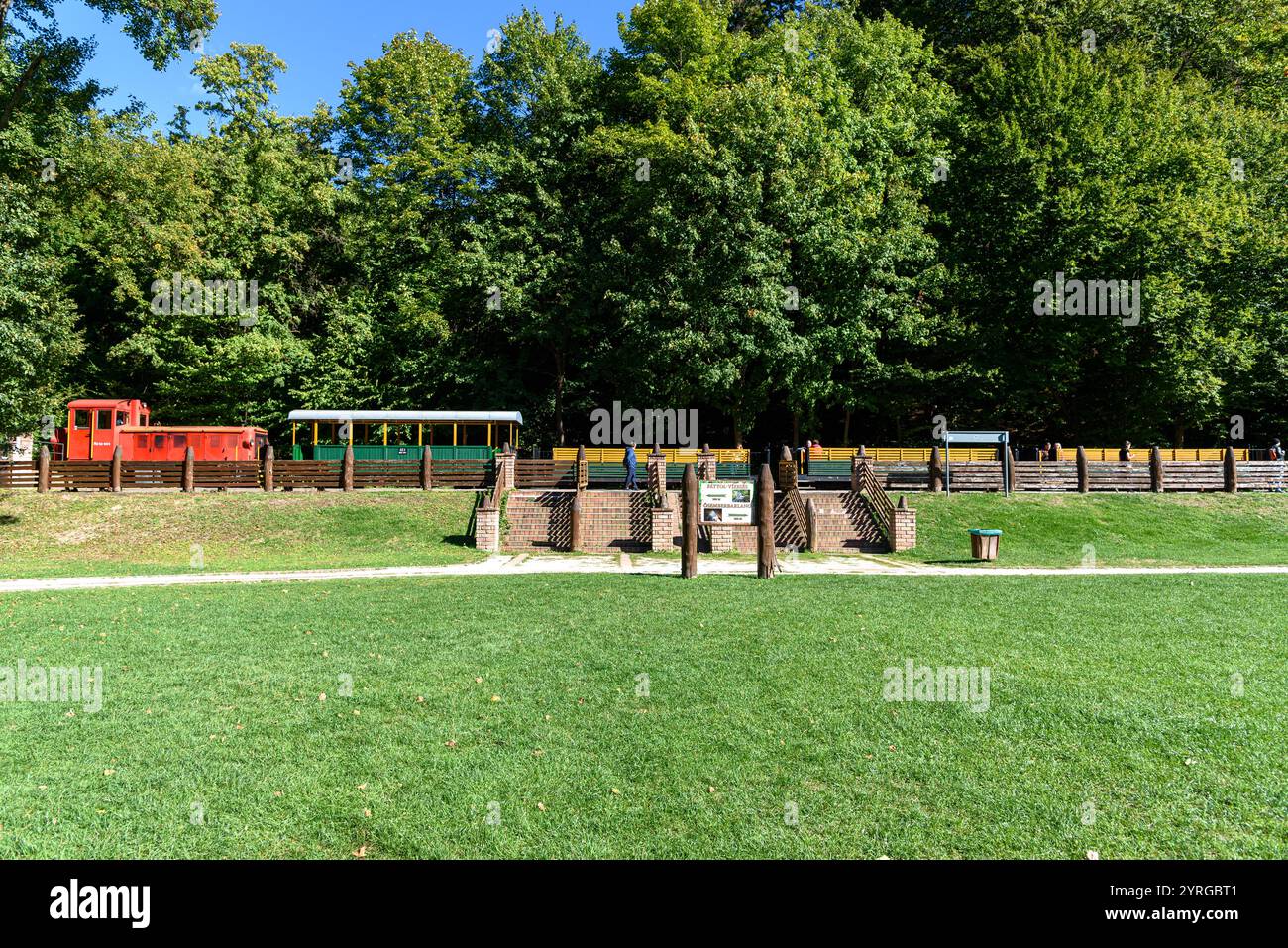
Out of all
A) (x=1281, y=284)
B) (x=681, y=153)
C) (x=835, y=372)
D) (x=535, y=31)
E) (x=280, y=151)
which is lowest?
(x=835, y=372)

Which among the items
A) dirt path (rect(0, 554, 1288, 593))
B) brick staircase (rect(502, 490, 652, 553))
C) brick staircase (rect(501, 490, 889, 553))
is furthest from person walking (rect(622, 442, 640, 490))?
dirt path (rect(0, 554, 1288, 593))

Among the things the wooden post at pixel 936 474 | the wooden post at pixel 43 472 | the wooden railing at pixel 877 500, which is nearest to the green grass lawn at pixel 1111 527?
the wooden post at pixel 936 474

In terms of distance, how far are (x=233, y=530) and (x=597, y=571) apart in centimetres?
1257

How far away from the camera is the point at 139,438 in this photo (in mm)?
30219

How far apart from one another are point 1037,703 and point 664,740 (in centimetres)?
336

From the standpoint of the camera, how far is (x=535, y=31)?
37594 mm

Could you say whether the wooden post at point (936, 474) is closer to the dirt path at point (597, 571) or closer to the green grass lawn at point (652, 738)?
the dirt path at point (597, 571)

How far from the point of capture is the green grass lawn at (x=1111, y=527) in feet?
61.7

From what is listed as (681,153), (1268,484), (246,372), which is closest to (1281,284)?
(1268,484)

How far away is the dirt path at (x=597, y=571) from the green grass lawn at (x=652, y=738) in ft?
14.3

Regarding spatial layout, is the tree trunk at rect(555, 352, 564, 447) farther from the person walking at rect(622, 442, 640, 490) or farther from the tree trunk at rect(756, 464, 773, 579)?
the tree trunk at rect(756, 464, 773, 579)
